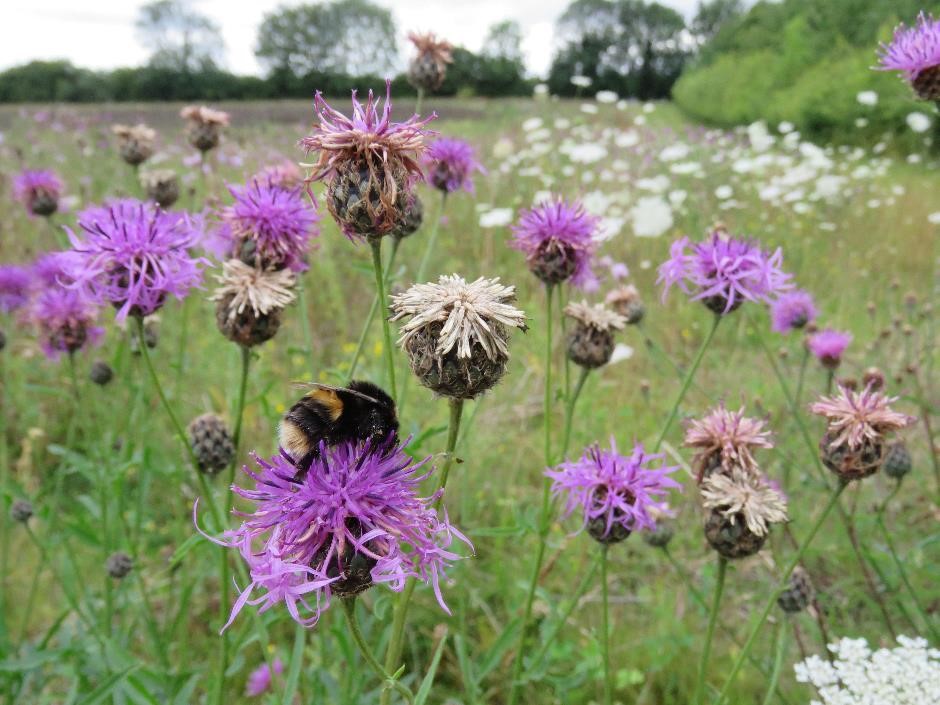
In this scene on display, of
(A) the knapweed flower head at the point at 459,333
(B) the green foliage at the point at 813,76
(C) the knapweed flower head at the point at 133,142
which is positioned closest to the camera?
(A) the knapweed flower head at the point at 459,333

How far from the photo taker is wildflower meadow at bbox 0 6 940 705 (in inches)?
51.9

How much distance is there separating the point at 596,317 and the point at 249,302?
103cm

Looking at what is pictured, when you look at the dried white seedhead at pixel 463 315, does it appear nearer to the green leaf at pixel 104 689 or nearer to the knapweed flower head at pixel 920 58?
the green leaf at pixel 104 689

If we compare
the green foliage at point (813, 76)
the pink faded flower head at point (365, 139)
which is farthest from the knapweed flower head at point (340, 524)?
the green foliage at point (813, 76)

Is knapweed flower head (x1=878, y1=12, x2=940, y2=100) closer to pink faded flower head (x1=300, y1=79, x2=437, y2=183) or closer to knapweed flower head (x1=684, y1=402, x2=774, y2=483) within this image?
knapweed flower head (x1=684, y1=402, x2=774, y2=483)

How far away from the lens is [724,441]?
1913mm

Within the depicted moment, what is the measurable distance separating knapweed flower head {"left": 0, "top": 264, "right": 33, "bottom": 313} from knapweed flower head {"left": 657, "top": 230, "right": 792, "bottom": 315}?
10.1 feet

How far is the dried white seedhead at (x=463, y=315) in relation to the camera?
4.15ft

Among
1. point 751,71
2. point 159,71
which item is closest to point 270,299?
point 751,71

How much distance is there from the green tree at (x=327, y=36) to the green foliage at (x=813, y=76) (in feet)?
73.6

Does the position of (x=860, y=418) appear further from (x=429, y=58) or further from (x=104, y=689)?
(x=429, y=58)

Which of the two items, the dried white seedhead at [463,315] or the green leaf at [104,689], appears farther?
the green leaf at [104,689]

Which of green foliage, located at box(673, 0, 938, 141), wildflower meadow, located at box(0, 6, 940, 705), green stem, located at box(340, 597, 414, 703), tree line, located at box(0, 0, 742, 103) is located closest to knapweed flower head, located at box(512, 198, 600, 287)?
wildflower meadow, located at box(0, 6, 940, 705)

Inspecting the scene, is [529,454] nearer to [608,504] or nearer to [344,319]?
[344,319]
